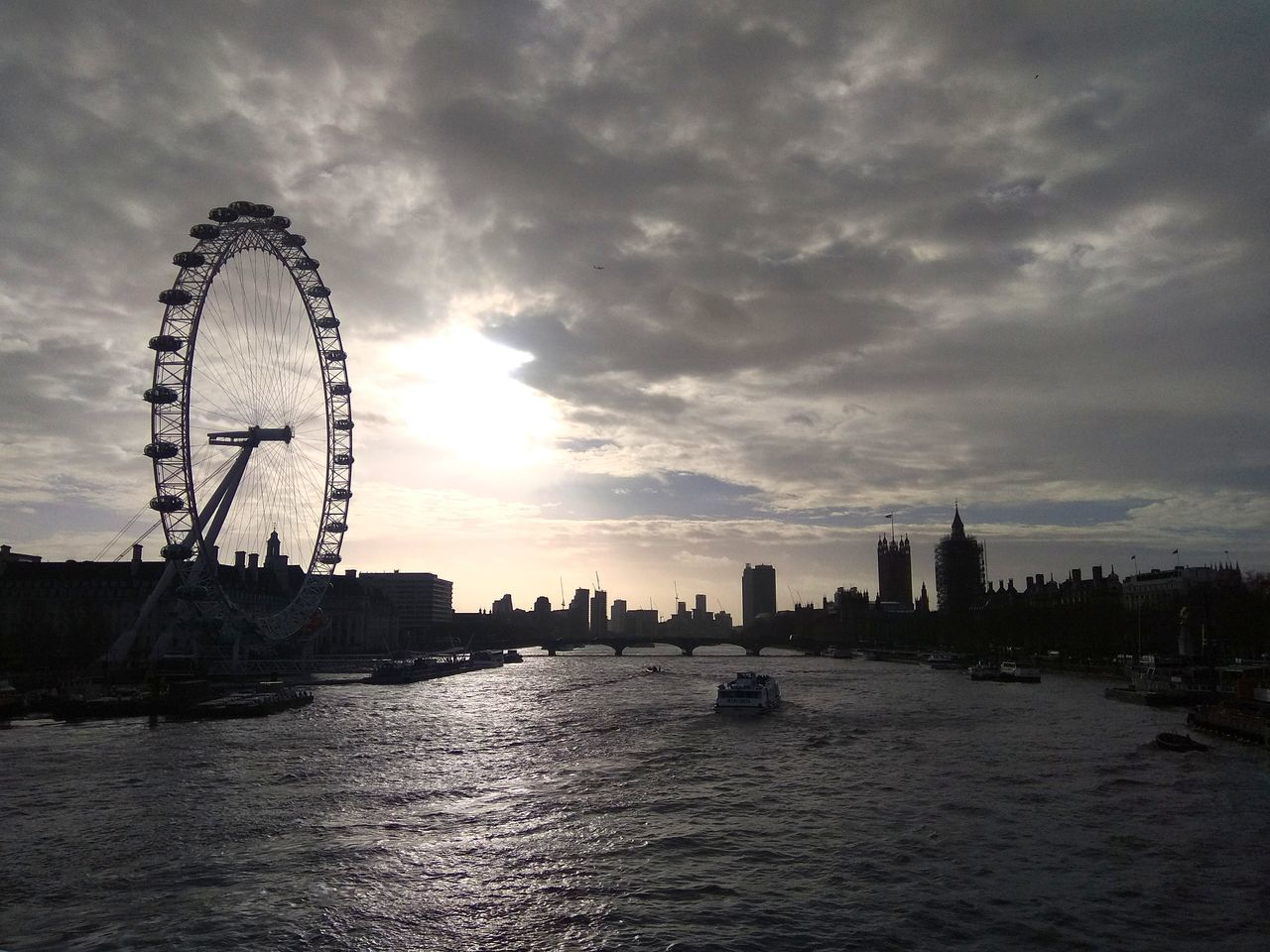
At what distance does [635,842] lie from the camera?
33.2m

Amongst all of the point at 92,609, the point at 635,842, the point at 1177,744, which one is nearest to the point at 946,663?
the point at 1177,744

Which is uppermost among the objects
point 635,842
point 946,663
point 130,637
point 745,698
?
point 130,637

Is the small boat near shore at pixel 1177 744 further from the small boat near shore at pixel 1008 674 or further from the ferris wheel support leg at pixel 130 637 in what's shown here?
the ferris wheel support leg at pixel 130 637

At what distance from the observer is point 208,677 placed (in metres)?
113

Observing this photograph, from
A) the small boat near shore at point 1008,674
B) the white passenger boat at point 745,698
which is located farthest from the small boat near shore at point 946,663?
the white passenger boat at point 745,698

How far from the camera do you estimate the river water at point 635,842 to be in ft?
80.2

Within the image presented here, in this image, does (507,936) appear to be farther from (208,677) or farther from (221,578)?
(221,578)

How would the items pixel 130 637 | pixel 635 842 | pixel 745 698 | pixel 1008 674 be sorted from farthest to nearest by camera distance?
pixel 1008 674
pixel 130 637
pixel 745 698
pixel 635 842

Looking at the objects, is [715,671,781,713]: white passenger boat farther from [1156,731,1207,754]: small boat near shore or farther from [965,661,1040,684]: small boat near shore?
[965,661,1040,684]: small boat near shore

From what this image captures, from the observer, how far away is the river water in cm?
2445

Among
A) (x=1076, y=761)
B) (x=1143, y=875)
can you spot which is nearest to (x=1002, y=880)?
(x=1143, y=875)

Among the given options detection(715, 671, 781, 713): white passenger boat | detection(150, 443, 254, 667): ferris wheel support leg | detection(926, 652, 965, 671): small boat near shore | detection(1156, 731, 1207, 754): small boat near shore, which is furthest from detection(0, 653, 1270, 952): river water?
A: detection(926, 652, 965, 671): small boat near shore

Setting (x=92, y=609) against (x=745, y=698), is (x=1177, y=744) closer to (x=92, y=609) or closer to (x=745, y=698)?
(x=745, y=698)

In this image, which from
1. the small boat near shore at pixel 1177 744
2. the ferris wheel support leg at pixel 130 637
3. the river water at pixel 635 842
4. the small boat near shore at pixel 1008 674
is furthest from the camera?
the small boat near shore at pixel 1008 674
